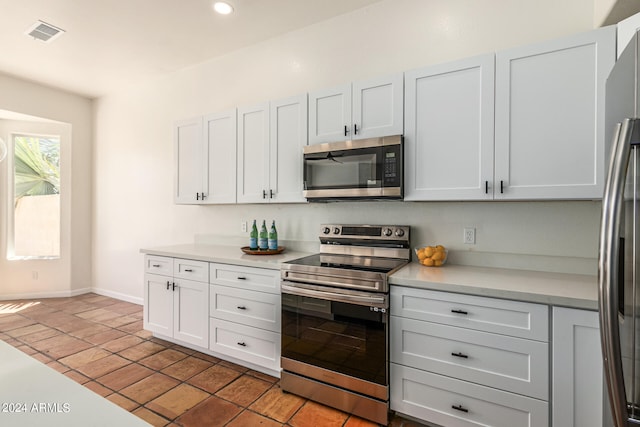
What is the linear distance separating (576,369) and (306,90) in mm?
2767

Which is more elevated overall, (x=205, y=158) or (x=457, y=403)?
(x=205, y=158)

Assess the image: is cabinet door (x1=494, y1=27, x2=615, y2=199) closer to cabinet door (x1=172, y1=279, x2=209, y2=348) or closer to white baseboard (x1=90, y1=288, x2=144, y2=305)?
cabinet door (x1=172, y1=279, x2=209, y2=348)

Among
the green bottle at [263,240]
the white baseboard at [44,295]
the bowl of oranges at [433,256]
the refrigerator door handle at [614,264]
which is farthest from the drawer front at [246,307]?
the white baseboard at [44,295]

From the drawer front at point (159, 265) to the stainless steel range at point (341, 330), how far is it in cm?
135

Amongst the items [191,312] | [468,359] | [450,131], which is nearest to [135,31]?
[191,312]

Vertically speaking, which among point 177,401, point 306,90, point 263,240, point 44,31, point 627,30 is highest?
point 44,31

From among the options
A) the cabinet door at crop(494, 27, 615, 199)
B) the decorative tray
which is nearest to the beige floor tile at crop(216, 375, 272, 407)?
the decorative tray

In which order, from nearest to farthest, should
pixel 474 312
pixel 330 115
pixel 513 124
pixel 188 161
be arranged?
1. pixel 474 312
2. pixel 513 124
3. pixel 330 115
4. pixel 188 161

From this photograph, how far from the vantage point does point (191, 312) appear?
2.86 m

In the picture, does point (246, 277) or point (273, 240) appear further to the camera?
point (273, 240)

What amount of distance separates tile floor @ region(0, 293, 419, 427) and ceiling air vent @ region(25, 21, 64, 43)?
3.01 meters

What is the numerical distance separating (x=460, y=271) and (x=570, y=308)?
638 millimetres

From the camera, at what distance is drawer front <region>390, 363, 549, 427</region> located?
159 centimetres

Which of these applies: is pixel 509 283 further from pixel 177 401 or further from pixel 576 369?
pixel 177 401
